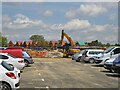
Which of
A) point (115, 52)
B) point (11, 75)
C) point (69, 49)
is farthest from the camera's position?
point (69, 49)

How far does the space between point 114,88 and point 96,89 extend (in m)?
1.05

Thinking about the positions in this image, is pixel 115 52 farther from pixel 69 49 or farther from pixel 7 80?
pixel 69 49

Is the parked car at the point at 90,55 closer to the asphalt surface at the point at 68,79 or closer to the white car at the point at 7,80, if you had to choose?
the asphalt surface at the point at 68,79

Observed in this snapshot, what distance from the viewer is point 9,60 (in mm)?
15211

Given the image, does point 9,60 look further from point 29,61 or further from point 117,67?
point 117,67

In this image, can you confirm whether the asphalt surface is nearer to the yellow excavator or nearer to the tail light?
the tail light

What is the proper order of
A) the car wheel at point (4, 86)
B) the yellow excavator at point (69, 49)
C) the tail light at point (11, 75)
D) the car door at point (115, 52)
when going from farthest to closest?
the yellow excavator at point (69, 49) → the car door at point (115, 52) → the tail light at point (11, 75) → the car wheel at point (4, 86)

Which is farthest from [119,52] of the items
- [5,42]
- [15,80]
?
[5,42]

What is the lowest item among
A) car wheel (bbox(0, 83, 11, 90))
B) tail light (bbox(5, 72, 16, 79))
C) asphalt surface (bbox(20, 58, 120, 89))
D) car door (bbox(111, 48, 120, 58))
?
asphalt surface (bbox(20, 58, 120, 89))

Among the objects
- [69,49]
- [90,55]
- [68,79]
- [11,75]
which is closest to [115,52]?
[90,55]

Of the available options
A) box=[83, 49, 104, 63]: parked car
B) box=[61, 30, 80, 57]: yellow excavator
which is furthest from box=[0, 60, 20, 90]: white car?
box=[61, 30, 80, 57]: yellow excavator

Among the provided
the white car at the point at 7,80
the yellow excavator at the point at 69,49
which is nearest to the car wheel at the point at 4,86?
the white car at the point at 7,80

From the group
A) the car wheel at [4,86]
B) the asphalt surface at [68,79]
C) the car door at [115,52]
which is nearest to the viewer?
the car wheel at [4,86]

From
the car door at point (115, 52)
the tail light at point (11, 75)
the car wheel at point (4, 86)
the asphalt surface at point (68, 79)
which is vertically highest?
the car door at point (115, 52)
